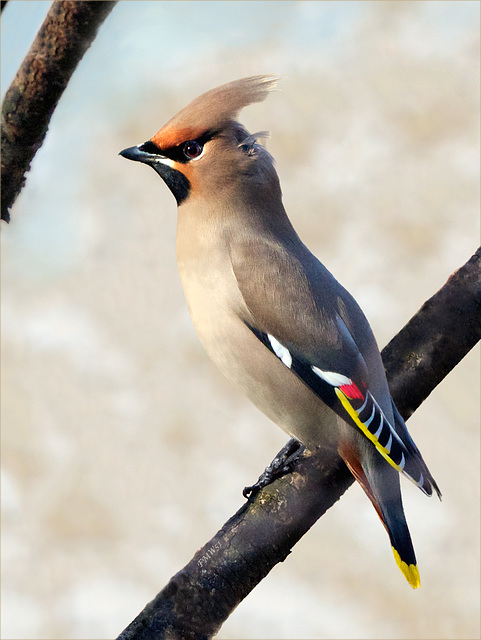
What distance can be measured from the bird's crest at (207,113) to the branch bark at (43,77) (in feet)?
0.61

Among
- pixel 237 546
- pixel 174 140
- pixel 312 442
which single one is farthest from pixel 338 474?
pixel 174 140

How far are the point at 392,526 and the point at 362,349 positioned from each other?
1.03 feet

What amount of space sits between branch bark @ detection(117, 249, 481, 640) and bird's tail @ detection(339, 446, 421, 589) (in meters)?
0.14

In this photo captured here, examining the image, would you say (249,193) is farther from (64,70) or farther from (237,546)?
(237,546)

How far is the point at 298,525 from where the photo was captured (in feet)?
4.75

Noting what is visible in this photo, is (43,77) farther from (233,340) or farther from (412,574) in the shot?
(412,574)

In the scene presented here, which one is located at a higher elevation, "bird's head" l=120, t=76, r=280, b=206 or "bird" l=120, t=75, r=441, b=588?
"bird's head" l=120, t=76, r=280, b=206

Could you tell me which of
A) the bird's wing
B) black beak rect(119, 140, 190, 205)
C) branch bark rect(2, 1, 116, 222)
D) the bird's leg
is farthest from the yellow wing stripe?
branch bark rect(2, 1, 116, 222)

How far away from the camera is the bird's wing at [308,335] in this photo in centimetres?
129

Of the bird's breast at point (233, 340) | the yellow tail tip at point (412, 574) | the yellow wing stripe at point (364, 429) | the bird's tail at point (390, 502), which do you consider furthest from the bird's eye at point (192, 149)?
the yellow tail tip at point (412, 574)

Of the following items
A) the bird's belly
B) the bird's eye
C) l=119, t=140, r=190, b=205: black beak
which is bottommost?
the bird's belly

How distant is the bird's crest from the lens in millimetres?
1281

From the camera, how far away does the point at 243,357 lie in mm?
1342

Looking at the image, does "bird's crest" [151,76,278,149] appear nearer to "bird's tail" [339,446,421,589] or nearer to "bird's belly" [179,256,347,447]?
"bird's belly" [179,256,347,447]
